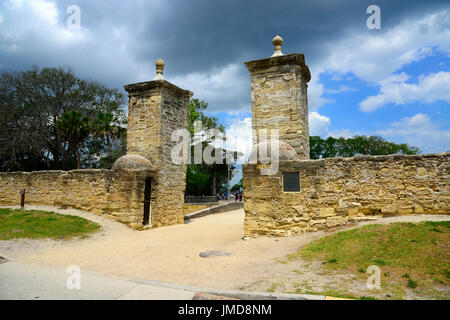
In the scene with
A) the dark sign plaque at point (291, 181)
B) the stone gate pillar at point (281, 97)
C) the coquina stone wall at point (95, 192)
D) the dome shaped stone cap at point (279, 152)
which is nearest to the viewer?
the dark sign plaque at point (291, 181)

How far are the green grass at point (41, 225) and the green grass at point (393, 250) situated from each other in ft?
23.3

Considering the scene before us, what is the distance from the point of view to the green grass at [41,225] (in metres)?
8.10

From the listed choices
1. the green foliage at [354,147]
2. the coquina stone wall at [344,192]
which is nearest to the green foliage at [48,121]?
the coquina stone wall at [344,192]

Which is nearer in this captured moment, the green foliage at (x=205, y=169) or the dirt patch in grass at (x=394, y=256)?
the dirt patch in grass at (x=394, y=256)

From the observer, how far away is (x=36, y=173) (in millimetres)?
12523

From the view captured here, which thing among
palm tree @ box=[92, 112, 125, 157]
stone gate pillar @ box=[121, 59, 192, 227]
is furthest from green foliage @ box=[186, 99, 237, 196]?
stone gate pillar @ box=[121, 59, 192, 227]

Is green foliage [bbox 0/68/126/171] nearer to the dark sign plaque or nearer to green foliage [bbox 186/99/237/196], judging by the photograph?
green foliage [bbox 186/99/237/196]

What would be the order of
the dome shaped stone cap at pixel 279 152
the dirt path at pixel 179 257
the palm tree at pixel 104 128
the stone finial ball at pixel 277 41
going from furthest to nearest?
1. the palm tree at pixel 104 128
2. the stone finial ball at pixel 277 41
3. the dome shaped stone cap at pixel 279 152
4. the dirt path at pixel 179 257

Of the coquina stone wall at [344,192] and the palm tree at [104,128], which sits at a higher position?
the palm tree at [104,128]

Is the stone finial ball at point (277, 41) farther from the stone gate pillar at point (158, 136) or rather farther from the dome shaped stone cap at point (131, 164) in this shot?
the dome shaped stone cap at point (131, 164)
